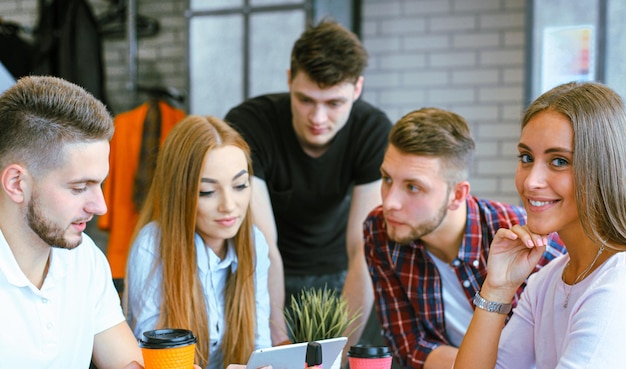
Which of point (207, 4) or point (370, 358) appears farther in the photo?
point (207, 4)

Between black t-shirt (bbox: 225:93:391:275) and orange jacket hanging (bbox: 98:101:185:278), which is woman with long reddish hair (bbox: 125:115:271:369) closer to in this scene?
black t-shirt (bbox: 225:93:391:275)

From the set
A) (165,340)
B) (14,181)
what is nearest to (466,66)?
(14,181)

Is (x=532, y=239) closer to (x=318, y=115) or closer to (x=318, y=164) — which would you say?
(x=318, y=115)

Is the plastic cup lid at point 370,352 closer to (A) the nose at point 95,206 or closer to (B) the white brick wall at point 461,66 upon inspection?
(A) the nose at point 95,206

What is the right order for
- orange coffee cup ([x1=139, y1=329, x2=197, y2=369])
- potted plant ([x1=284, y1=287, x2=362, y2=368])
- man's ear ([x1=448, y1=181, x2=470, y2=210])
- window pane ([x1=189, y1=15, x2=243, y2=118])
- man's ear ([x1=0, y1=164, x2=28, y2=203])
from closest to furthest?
orange coffee cup ([x1=139, y1=329, x2=197, y2=369]) → man's ear ([x1=0, y1=164, x2=28, y2=203]) → potted plant ([x1=284, y1=287, x2=362, y2=368]) → man's ear ([x1=448, y1=181, x2=470, y2=210]) → window pane ([x1=189, y1=15, x2=243, y2=118])

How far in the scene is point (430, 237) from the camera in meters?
2.44

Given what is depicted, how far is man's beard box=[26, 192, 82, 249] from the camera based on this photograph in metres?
1.73

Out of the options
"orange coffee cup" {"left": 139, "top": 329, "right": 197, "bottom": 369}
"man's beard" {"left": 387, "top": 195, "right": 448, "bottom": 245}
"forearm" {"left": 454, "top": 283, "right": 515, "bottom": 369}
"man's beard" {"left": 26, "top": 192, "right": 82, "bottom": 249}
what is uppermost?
"man's beard" {"left": 26, "top": 192, "right": 82, "bottom": 249}

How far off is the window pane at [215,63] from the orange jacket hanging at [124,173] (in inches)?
10.9

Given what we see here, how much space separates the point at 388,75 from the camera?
505 cm

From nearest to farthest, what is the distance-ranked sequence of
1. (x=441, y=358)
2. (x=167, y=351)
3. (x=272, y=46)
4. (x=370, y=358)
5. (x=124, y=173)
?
1. (x=167, y=351)
2. (x=370, y=358)
3. (x=441, y=358)
4. (x=272, y=46)
5. (x=124, y=173)

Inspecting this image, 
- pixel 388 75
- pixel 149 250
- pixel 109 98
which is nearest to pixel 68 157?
pixel 149 250

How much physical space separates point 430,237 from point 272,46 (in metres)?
2.34

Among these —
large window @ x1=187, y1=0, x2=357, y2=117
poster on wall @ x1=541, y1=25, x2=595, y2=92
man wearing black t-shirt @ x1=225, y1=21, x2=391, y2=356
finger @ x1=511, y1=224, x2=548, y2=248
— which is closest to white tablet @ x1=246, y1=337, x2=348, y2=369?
finger @ x1=511, y1=224, x2=548, y2=248
